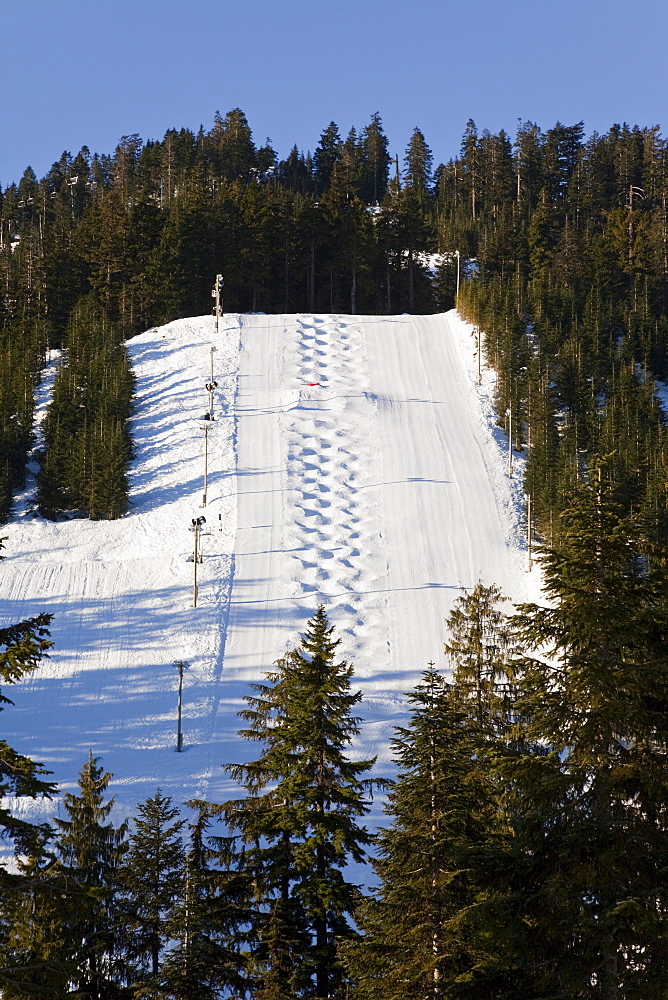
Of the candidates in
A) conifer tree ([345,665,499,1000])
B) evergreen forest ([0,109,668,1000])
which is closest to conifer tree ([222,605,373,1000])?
evergreen forest ([0,109,668,1000])

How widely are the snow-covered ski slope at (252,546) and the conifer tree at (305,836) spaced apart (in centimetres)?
1728

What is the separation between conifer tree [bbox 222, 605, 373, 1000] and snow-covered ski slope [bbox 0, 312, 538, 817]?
680 inches

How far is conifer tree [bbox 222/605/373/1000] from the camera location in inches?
620

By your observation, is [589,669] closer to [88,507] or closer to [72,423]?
[88,507]

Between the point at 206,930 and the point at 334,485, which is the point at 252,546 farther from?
the point at 206,930

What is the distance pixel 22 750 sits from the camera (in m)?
35.1

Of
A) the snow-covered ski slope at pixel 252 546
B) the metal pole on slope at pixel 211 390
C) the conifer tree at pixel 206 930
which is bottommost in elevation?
the conifer tree at pixel 206 930

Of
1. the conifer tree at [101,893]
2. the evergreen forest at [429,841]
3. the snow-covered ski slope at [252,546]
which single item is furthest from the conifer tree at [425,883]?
the snow-covered ski slope at [252,546]

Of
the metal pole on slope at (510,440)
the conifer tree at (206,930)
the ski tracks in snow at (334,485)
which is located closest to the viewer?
the conifer tree at (206,930)

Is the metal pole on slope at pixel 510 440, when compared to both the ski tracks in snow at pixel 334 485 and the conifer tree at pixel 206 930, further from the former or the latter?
the conifer tree at pixel 206 930

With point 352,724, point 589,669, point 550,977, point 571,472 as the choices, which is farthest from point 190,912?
point 571,472

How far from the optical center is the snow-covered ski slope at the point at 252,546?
127 ft

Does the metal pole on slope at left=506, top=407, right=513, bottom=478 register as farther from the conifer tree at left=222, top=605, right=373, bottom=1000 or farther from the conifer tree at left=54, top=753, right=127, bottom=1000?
the conifer tree at left=54, top=753, right=127, bottom=1000

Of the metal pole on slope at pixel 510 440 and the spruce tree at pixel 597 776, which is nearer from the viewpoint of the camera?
the spruce tree at pixel 597 776
